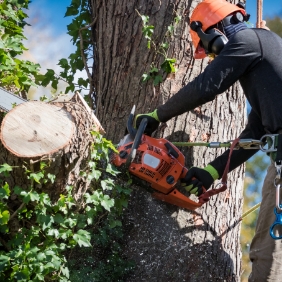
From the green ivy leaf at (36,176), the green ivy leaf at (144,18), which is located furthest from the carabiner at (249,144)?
the green ivy leaf at (36,176)

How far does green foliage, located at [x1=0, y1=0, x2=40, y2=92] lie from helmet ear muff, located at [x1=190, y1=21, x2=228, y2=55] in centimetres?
121

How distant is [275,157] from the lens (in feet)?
10.7

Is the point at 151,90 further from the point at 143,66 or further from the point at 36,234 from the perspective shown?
the point at 36,234

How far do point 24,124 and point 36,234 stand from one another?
624 millimetres

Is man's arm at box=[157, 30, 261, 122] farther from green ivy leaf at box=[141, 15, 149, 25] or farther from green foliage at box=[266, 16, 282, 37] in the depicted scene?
green foliage at box=[266, 16, 282, 37]

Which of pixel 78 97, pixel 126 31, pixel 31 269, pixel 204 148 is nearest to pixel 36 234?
pixel 31 269

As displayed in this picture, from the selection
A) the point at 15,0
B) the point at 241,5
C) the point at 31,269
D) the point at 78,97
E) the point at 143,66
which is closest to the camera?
the point at 31,269

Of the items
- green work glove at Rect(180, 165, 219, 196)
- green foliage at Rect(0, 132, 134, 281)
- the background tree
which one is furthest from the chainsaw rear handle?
the background tree

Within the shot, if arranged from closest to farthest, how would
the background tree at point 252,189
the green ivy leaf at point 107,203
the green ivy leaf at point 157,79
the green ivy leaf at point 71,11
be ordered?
the green ivy leaf at point 107,203 → the green ivy leaf at point 157,79 → the green ivy leaf at point 71,11 → the background tree at point 252,189

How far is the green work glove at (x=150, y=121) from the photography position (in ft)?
11.7

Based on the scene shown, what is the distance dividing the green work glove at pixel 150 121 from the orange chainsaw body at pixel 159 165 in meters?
0.07

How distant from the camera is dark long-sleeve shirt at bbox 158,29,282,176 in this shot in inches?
130

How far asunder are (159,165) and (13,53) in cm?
166

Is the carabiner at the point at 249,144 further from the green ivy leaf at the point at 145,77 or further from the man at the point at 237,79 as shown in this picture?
the green ivy leaf at the point at 145,77
